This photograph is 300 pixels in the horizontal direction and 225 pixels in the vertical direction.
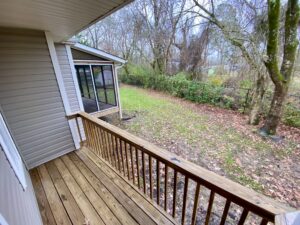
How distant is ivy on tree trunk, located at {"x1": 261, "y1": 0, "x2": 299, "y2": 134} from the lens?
3.75 metres

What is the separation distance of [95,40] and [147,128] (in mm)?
12792

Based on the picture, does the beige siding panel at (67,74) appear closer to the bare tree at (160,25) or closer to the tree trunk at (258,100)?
the tree trunk at (258,100)

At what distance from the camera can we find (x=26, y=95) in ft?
8.17

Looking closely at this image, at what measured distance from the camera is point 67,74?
325cm

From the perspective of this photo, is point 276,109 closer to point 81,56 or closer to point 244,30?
point 244,30

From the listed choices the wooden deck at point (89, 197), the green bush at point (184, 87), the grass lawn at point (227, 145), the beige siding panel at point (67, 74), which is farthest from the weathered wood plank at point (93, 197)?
the green bush at point (184, 87)

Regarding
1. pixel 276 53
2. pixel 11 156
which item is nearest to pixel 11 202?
pixel 11 156

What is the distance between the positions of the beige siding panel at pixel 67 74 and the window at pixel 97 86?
7.13 ft

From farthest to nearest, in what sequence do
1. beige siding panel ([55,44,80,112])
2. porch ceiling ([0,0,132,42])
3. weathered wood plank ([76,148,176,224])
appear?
beige siding panel ([55,44,80,112]) < weathered wood plank ([76,148,176,224]) < porch ceiling ([0,0,132,42])

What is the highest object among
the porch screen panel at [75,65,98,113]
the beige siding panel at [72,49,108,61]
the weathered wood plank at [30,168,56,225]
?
the beige siding panel at [72,49,108,61]

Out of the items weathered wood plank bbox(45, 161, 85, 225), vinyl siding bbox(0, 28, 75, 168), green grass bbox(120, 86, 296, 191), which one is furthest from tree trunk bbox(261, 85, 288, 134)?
vinyl siding bbox(0, 28, 75, 168)

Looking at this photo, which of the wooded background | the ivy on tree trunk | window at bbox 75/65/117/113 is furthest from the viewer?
window at bbox 75/65/117/113

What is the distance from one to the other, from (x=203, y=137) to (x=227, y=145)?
0.67 meters

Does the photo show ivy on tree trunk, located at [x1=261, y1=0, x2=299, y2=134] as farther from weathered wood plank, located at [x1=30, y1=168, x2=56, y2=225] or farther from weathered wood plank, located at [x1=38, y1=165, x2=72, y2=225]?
weathered wood plank, located at [x1=30, y1=168, x2=56, y2=225]
